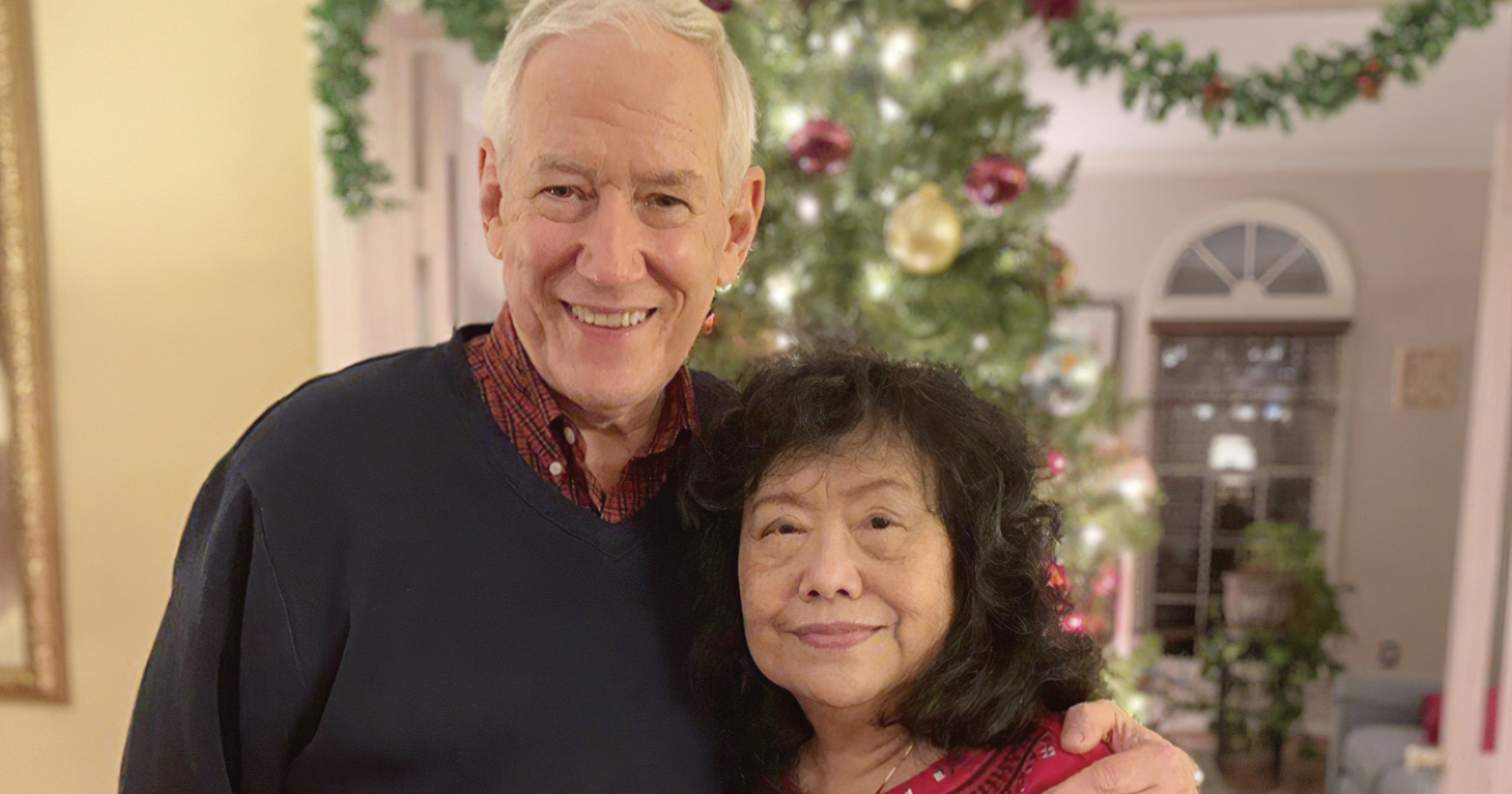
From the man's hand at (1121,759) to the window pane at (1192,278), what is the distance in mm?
6077

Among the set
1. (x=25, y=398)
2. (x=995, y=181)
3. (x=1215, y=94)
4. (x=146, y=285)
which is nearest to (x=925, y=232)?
(x=995, y=181)

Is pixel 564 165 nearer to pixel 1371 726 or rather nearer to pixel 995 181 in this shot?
pixel 995 181

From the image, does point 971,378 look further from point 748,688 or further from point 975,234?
point 748,688

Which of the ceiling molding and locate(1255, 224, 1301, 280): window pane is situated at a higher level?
the ceiling molding

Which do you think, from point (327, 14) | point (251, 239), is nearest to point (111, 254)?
point (251, 239)

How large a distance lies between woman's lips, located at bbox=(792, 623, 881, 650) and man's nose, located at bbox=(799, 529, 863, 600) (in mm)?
27

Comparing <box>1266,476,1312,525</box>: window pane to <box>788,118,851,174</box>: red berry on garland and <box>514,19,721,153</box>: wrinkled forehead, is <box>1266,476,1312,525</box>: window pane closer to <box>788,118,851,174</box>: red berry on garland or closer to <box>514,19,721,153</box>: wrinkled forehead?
<box>788,118,851,174</box>: red berry on garland

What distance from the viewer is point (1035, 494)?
3.26 feet

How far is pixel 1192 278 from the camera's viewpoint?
20.9ft

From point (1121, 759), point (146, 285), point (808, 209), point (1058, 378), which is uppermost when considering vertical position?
point (808, 209)

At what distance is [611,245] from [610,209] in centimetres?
4

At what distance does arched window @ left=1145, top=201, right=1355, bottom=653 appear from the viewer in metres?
6.19

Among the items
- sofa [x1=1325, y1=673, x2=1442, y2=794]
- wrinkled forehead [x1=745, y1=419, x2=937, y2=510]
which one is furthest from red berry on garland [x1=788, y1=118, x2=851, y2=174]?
sofa [x1=1325, y1=673, x2=1442, y2=794]

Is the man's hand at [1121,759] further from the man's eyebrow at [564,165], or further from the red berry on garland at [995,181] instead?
the red berry on garland at [995,181]
